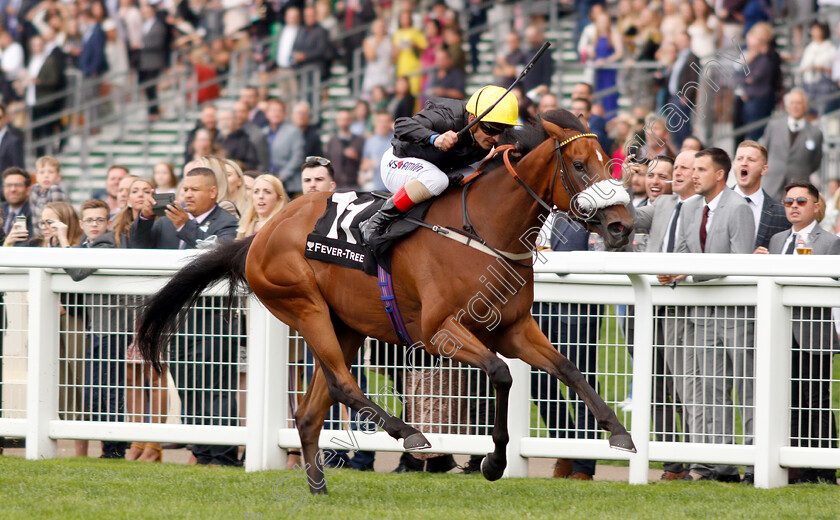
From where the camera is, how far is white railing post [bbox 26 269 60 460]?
6.84 m

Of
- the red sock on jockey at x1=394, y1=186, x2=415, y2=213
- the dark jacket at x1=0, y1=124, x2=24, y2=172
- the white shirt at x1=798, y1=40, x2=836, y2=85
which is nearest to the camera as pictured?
the red sock on jockey at x1=394, y1=186, x2=415, y2=213

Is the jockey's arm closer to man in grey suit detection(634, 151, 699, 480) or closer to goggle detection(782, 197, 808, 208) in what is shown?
man in grey suit detection(634, 151, 699, 480)

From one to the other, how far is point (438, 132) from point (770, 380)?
79.8 inches

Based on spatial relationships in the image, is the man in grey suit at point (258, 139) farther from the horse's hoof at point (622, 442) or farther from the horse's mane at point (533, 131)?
the horse's hoof at point (622, 442)

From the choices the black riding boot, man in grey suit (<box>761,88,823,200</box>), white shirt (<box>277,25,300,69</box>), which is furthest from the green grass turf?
white shirt (<box>277,25,300,69</box>)

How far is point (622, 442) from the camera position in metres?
5.14

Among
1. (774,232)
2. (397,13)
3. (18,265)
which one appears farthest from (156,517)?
(397,13)

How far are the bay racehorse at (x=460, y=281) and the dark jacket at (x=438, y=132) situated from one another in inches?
6.4

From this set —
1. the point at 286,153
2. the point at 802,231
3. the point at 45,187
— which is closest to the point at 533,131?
the point at 802,231

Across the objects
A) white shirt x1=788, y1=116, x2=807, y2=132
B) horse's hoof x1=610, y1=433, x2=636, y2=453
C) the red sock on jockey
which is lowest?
horse's hoof x1=610, y1=433, x2=636, y2=453

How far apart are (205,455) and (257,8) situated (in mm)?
11075

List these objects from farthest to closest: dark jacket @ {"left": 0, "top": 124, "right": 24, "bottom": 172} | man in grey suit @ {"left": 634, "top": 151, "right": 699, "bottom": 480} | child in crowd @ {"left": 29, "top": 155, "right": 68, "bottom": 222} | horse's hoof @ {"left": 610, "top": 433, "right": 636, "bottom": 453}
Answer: dark jacket @ {"left": 0, "top": 124, "right": 24, "bottom": 172} → child in crowd @ {"left": 29, "top": 155, "right": 68, "bottom": 222} → man in grey suit @ {"left": 634, "top": 151, "right": 699, "bottom": 480} → horse's hoof @ {"left": 610, "top": 433, "right": 636, "bottom": 453}

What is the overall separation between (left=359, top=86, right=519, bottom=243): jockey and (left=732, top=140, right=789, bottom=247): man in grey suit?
2.10 meters

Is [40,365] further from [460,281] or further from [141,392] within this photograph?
[460,281]
